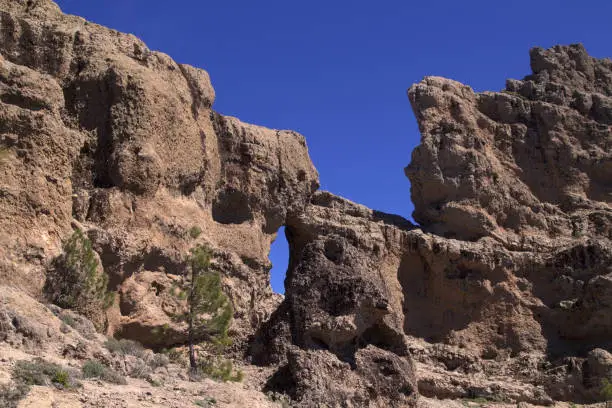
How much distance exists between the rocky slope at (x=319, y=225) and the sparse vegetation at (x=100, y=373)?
1.48 feet

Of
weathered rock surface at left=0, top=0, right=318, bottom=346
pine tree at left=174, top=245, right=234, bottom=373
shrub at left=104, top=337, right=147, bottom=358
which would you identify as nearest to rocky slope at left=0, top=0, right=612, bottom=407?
weathered rock surface at left=0, top=0, right=318, bottom=346

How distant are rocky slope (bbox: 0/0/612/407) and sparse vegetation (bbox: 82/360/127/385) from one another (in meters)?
0.45

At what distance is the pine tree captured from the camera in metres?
22.1

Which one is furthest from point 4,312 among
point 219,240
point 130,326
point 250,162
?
point 250,162

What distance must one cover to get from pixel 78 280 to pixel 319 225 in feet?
43.9

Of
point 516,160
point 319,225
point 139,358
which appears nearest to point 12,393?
point 139,358

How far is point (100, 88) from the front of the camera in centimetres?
2511

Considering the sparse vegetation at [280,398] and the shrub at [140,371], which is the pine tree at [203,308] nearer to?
the sparse vegetation at [280,398]

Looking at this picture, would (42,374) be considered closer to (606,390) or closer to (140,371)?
(140,371)

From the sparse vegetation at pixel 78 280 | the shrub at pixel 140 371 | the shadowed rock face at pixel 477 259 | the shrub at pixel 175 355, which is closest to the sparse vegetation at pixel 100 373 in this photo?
the shrub at pixel 140 371

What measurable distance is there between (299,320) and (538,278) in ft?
54.3

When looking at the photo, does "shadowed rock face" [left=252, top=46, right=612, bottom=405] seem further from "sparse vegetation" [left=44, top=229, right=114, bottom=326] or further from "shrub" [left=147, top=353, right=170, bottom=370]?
"sparse vegetation" [left=44, top=229, right=114, bottom=326]

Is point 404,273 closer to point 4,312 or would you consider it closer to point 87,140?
point 87,140

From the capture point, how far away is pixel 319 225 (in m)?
31.5
